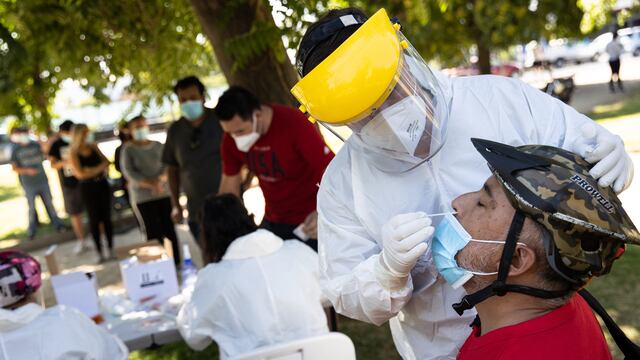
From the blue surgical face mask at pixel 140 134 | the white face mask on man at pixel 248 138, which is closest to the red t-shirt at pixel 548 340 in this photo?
the white face mask on man at pixel 248 138

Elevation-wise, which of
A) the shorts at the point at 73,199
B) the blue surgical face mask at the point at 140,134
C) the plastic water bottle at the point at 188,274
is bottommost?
the shorts at the point at 73,199

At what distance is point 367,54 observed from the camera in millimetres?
1725

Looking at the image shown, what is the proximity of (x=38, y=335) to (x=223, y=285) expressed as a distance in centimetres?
75

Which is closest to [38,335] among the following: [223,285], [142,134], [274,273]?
[223,285]

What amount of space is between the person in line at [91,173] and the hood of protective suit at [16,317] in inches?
182

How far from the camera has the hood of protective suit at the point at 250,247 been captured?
289 cm

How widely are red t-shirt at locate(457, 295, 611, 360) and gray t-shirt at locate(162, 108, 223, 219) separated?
3.81 metres

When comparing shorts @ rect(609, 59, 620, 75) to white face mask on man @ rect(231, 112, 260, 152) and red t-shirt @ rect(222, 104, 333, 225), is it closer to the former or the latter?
red t-shirt @ rect(222, 104, 333, 225)

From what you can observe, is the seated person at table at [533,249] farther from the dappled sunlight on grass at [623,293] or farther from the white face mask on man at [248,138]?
the dappled sunlight on grass at [623,293]

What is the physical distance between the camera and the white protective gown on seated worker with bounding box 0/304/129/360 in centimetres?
248

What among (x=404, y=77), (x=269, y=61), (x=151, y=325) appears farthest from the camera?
(x=269, y=61)

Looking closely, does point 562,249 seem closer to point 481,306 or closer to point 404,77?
point 481,306

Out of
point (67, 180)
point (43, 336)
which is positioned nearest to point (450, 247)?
point (43, 336)

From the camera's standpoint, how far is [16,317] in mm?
2512
